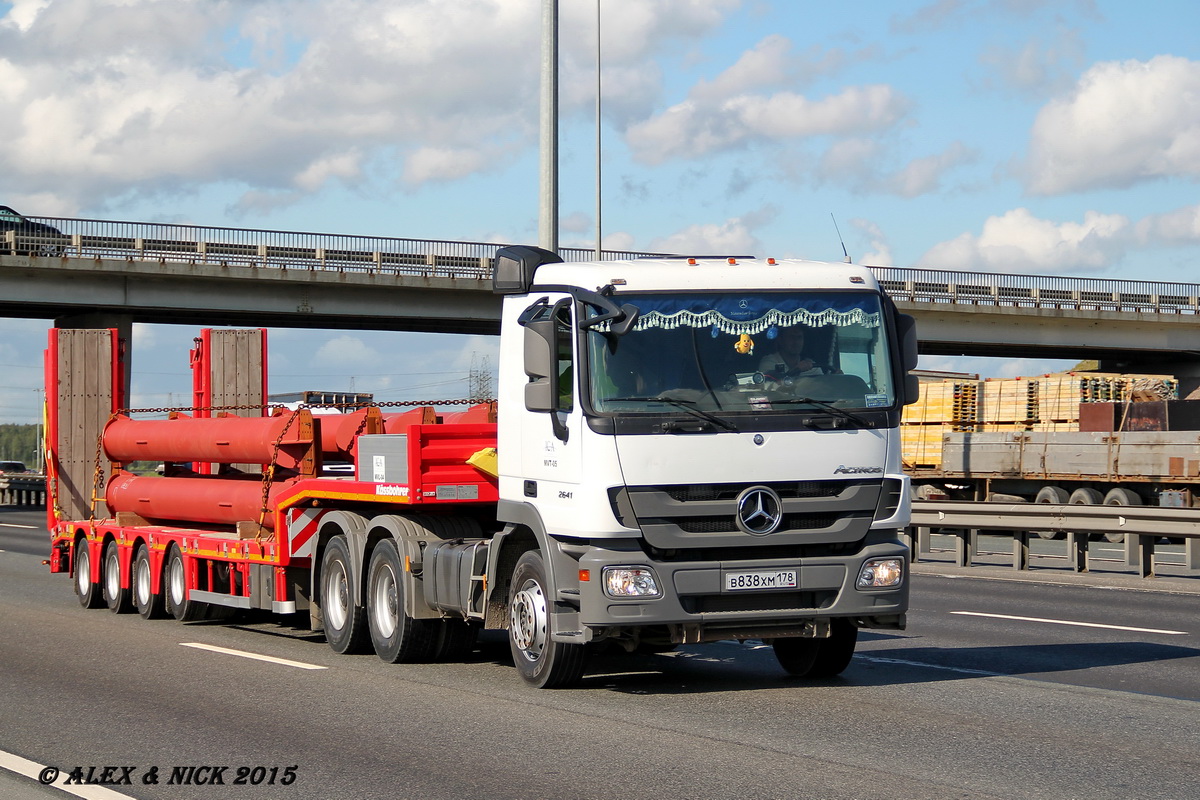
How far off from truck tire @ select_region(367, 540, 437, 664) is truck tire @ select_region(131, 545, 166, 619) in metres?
5.06

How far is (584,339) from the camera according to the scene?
9477 millimetres

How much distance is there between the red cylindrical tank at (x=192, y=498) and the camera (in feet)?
47.8

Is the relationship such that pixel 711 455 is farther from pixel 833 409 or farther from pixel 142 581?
pixel 142 581

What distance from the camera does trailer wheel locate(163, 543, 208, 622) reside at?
1566 centimetres

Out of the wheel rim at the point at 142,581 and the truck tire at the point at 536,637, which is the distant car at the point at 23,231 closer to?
the wheel rim at the point at 142,581

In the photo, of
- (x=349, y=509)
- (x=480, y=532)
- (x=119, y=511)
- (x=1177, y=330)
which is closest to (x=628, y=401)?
(x=480, y=532)

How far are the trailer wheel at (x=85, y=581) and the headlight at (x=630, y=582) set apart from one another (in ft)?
33.7

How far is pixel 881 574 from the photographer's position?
9.66 m

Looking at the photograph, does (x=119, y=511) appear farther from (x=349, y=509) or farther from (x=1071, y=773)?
(x=1071, y=773)

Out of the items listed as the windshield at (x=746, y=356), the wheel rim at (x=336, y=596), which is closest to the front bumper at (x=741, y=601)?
the windshield at (x=746, y=356)

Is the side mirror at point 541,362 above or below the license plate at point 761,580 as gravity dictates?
above

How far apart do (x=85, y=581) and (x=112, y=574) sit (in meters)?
0.77

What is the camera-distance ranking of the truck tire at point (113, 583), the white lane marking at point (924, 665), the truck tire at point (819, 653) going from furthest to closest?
the truck tire at point (113, 583)
the white lane marking at point (924, 665)
the truck tire at point (819, 653)

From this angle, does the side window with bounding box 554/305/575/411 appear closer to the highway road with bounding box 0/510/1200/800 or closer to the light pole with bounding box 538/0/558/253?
the highway road with bounding box 0/510/1200/800
